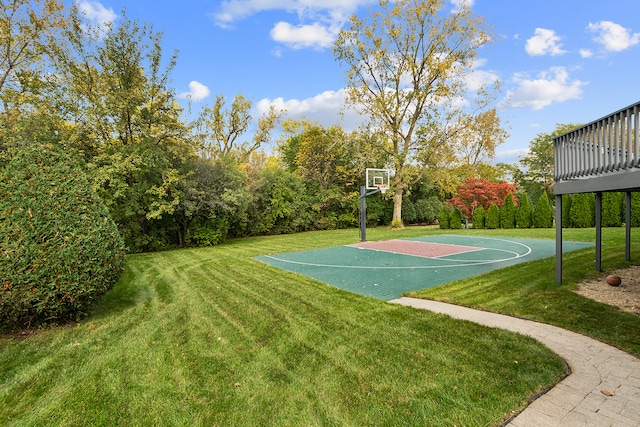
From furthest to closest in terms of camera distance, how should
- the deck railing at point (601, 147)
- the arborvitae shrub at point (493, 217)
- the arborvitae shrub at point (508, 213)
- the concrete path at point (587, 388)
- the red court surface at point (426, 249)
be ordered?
the arborvitae shrub at point (493, 217) < the arborvitae shrub at point (508, 213) < the red court surface at point (426, 249) < the deck railing at point (601, 147) < the concrete path at point (587, 388)

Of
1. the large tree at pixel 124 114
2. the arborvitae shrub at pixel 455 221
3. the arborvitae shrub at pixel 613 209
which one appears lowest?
the arborvitae shrub at pixel 455 221

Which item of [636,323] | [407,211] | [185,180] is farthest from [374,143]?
[636,323]

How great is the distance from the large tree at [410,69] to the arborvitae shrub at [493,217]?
4.83 m

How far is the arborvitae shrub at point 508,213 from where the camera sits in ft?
59.1

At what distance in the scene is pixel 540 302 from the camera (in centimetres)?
491

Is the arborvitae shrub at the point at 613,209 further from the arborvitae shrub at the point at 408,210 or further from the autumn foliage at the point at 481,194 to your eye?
the arborvitae shrub at the point at 408,210

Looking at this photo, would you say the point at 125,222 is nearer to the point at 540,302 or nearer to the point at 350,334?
the point at 350,334

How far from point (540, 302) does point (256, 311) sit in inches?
171

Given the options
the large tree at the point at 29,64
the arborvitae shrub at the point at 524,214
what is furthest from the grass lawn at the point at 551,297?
the large tree at the point at 29,64

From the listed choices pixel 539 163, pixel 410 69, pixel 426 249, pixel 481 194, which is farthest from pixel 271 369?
pixel 539 163

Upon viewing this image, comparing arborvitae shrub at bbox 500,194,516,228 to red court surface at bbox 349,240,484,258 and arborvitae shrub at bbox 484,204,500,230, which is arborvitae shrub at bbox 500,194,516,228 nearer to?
arborvitae shrub at bbox 484,204,500,230

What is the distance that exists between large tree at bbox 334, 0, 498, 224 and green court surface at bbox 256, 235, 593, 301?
1012 centimetres

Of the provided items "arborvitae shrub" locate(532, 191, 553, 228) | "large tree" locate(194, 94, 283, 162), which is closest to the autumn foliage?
"arborvitae shrub" locate(532, 191, 553, 228)

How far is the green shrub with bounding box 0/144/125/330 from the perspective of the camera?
12.3 ft
